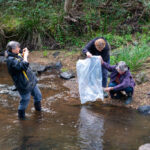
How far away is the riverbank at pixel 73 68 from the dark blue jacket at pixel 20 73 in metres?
1.32

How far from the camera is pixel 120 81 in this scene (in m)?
4.23

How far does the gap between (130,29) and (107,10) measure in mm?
1515

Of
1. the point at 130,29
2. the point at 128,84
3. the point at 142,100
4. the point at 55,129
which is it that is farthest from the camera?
the point at 130,29

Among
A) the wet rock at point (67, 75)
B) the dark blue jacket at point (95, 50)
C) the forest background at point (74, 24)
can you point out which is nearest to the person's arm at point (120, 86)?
the dark blue jacket at point (95, 50)

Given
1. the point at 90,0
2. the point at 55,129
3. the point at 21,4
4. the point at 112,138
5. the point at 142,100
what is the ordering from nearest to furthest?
the point at 112,138
the point at 55,129
the point at 142,100
the point at 90,0
the point at 21,4

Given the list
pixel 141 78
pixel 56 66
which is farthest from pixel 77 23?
pixel 141 78

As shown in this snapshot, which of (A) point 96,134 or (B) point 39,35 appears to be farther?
(B) point 39,35

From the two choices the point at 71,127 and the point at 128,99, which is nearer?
the point at 71,127

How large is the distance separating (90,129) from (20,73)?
4.41 feet

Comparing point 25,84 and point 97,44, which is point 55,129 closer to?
point 25,84

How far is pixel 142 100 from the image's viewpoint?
4.46 metres

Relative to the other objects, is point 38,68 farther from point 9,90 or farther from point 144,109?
point 144,109

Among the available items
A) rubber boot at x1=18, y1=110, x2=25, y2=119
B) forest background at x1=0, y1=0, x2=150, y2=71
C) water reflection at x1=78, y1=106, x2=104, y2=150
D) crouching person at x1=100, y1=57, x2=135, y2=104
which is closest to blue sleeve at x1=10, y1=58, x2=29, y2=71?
rubber boot at x1=18, y1=110, x2=25, y2=119

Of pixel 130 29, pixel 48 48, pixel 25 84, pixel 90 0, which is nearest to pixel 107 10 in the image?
pixel 90 0
